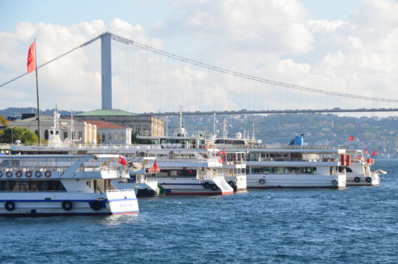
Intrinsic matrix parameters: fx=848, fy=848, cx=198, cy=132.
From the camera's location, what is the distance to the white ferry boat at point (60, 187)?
56.5m

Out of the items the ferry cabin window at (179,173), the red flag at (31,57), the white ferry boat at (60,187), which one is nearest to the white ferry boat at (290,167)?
the ferry cabin window at (179,173)

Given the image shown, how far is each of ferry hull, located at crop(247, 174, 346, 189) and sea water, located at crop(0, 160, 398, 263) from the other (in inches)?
981

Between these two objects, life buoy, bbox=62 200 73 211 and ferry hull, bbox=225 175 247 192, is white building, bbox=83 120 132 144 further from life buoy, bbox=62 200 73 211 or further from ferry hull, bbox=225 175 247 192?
→ life buoy, bbox=62 200 73 211

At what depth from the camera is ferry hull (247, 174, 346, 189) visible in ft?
318

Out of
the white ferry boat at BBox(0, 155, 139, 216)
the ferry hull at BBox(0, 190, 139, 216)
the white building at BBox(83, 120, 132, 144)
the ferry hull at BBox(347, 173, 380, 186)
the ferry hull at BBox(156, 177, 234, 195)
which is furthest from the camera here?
the white building at BBox(83, 120, 132, 144)

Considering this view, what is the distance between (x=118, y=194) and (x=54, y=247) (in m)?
12.6

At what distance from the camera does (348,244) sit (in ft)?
160

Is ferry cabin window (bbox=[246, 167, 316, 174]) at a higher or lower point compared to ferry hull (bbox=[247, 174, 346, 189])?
higher

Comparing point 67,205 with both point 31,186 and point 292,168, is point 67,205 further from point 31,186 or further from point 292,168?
point 292,168

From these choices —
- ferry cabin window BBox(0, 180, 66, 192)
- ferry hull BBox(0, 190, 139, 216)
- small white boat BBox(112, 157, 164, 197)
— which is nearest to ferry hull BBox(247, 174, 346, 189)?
small white boat BBox(112, 157, 164, 197)

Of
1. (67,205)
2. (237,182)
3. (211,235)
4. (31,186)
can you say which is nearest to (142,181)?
(237,182)

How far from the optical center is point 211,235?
51656 millimetres

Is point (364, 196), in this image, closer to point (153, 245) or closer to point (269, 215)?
point (269, 215)

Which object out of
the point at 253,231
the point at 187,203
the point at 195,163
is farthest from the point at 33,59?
the point at 253,231
